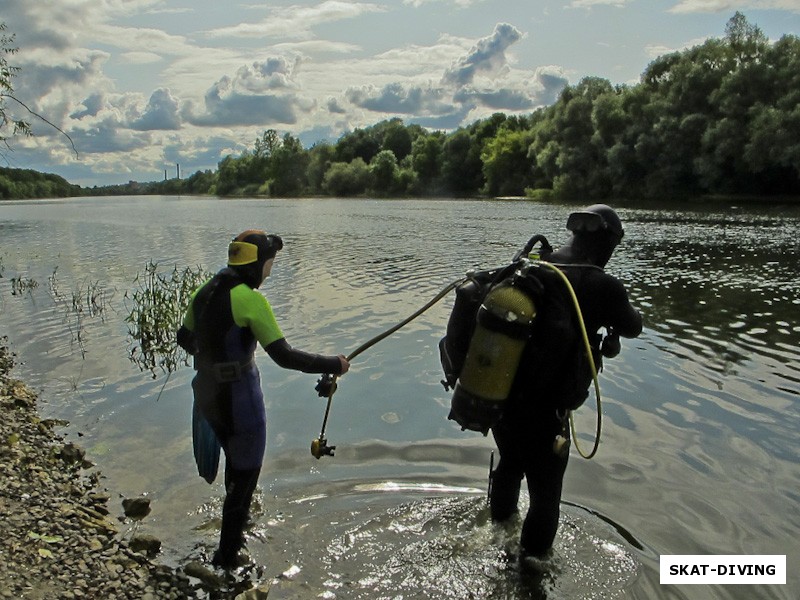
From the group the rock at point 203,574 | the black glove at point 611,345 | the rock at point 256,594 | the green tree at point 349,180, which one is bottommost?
the rock at point 203,574

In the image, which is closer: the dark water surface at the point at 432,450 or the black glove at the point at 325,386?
the black glove at the point at 325,386

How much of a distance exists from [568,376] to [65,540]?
12.4 ft

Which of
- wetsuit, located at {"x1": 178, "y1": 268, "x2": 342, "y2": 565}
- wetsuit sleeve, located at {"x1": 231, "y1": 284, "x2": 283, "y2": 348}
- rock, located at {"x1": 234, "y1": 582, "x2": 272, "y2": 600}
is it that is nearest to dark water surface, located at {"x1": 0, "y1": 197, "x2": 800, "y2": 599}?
rock, located at {"x1": 234, "y1": 582, "x2": 272, "y2": 600}

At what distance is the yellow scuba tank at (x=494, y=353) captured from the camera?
4070 mm

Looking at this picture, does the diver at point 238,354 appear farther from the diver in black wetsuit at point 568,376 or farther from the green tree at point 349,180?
the green tree at point 349,180

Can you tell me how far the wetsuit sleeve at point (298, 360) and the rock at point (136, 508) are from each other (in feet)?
8.19

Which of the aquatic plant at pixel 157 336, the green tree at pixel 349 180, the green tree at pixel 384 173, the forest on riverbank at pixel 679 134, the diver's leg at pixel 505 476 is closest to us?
the diver's leg at pixel 505 476

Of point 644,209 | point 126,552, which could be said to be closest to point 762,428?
point 126,552

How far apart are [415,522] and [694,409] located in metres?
4.64

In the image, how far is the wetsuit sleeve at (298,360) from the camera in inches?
180

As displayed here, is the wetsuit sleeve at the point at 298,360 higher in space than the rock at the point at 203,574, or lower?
higher

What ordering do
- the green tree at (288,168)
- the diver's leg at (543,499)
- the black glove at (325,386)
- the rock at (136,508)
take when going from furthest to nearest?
the green tree at (288,168), the rock at (136,508), the black glove at (325,386), the diver's leg at (543,499)

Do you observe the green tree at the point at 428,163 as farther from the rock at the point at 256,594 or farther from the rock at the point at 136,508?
the rock at the point at 256,594

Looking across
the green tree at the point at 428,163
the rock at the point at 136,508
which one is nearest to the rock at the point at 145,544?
the rock at the point at 136,508
